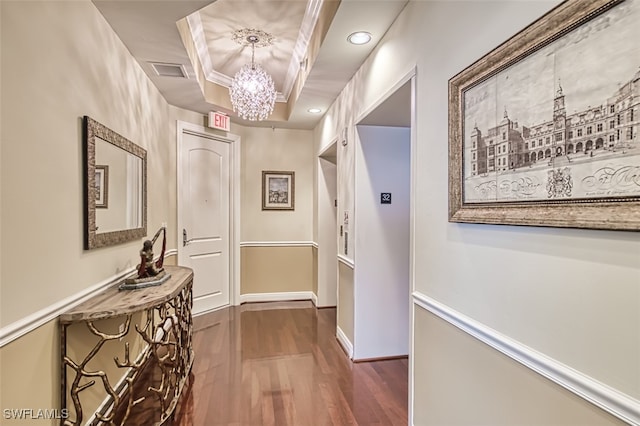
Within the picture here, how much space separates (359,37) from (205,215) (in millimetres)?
3042

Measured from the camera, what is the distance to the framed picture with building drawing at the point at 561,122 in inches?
32.8

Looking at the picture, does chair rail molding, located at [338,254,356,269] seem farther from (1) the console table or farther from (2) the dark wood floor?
(1) the console table

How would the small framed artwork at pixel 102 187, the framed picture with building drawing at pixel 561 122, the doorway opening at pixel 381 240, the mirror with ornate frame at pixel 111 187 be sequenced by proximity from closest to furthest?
1. the framed picture with building drawing at pixel 561 122
2. the mirror with ornate frame at pixel 111 187
3. the small framed artwork at pixel 102 187
4. the doorway opening at pixel 381 240

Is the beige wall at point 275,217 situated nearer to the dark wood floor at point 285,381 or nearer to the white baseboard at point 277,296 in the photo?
the white baseboard at point 277,296

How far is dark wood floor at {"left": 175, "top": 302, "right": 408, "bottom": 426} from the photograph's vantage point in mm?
2230

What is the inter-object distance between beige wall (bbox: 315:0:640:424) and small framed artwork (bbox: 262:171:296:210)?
2.93 meters

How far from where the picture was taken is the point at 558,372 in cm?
102

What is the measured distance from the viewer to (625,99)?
2.73ft

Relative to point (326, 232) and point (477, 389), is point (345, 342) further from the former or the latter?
point (477, 389)

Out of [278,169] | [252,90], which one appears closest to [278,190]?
[278,169]

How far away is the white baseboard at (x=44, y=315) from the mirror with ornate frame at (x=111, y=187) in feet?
0.86

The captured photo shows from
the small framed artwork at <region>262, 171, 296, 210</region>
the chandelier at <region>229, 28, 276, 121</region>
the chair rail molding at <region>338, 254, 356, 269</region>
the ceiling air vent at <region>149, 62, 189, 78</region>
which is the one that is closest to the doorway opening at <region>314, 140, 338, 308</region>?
the small framed artwork at <region>262, 171, 296, 210</region>

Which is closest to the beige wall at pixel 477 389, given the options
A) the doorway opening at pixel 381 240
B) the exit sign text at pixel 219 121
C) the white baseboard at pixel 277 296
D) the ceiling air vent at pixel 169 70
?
the doorway opening at pixel 381 240

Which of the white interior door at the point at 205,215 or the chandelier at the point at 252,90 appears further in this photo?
the white interior door at the point at 205,215
